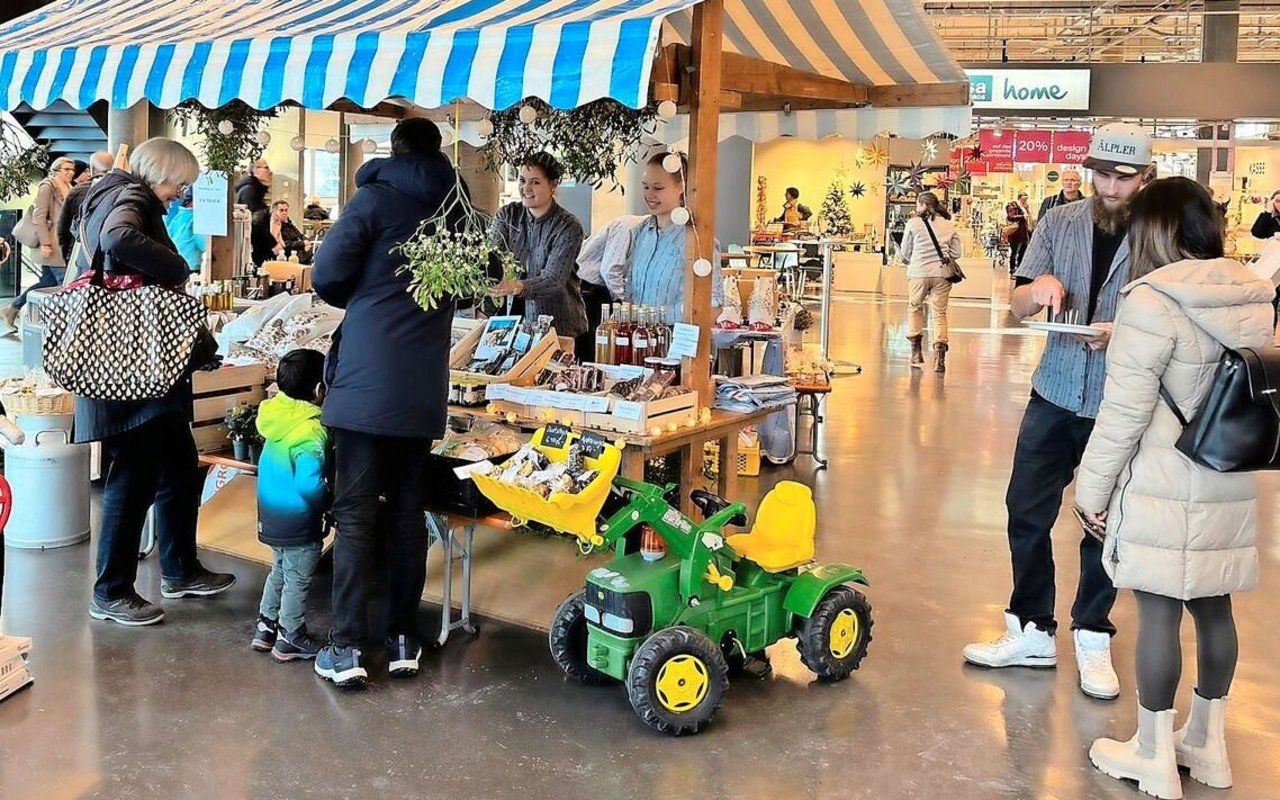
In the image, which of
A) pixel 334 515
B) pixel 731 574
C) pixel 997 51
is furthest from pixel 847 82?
pixel 997 51

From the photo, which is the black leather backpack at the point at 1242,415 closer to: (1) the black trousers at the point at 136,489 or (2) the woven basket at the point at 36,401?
(1) the black trousers at the point at 136,489

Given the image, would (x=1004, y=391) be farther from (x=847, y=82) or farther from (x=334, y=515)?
(x=334, y=515)

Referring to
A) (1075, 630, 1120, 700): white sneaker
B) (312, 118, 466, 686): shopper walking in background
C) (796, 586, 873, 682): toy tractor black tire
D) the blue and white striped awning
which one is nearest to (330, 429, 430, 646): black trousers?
(312, 118, 466, 686): shopper walking in background

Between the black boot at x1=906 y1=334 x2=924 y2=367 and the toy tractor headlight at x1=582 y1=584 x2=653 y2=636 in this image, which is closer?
the toy tractor headlight at x1=582 y1=584 x2=653 y2=636

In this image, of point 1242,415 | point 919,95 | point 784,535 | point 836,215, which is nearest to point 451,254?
point 784,535

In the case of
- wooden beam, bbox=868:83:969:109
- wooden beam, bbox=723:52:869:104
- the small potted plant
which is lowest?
the small potted plant

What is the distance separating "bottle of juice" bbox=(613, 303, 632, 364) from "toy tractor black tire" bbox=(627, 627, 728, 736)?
48.8 inches

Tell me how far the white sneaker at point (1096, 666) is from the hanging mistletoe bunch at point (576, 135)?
226 cm

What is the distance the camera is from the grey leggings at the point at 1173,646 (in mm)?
2994

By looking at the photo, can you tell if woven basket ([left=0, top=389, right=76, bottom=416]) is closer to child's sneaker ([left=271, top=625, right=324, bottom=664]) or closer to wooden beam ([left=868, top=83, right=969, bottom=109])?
child's sneaker ([left=271, top=625, right=324, bottom=664])

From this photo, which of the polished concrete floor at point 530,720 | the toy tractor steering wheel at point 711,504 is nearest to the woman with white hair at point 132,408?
the polished concrete floor at point 530,720

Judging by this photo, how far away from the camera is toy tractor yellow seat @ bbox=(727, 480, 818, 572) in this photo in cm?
364

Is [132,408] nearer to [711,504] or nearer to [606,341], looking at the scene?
[606,341]

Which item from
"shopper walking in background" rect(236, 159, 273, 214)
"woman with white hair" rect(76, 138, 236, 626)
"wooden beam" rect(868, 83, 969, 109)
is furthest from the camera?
"shopper walking in background" rect(236, 159, 273, 214)
